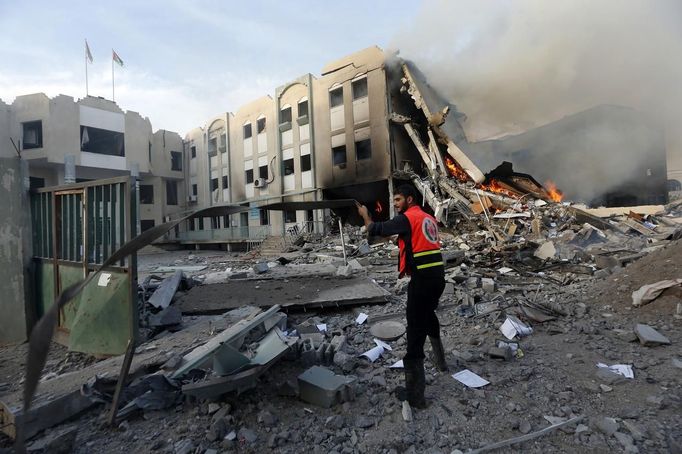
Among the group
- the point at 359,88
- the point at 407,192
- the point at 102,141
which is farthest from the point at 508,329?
the point at 102,141

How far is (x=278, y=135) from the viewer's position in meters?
23.5

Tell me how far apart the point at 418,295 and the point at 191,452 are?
196cm

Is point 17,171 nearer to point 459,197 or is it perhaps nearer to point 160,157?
point 459,197

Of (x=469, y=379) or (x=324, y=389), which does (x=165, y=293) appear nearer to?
A: (x=324, y=389)

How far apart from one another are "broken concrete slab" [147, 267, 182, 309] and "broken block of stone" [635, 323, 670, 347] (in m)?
5.65

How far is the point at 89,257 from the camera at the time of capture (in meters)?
4.21

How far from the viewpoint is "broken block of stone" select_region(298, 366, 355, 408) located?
2.71m

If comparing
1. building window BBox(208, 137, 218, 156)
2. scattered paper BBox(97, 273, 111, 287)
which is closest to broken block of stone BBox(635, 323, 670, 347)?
scattered paper BBox(97, 273, 111, 287)

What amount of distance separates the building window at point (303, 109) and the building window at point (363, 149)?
4.50m

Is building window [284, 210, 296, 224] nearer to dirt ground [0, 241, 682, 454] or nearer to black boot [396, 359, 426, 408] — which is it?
dirt ground [0, 241, 682, 454]

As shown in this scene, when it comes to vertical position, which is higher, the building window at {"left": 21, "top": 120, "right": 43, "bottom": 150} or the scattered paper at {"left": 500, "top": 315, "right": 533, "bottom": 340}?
the building window at {"left": 21, "top": 120, "right": 43, "bottom": 150}

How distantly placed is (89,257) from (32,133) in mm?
24394

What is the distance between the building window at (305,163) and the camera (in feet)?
73.5

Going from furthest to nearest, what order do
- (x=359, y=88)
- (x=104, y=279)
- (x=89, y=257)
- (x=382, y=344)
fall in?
1. (x=359, y=88)
2. (x=89, y=257)
3. (x=382, y=344)
4. (x=104, y=279)
